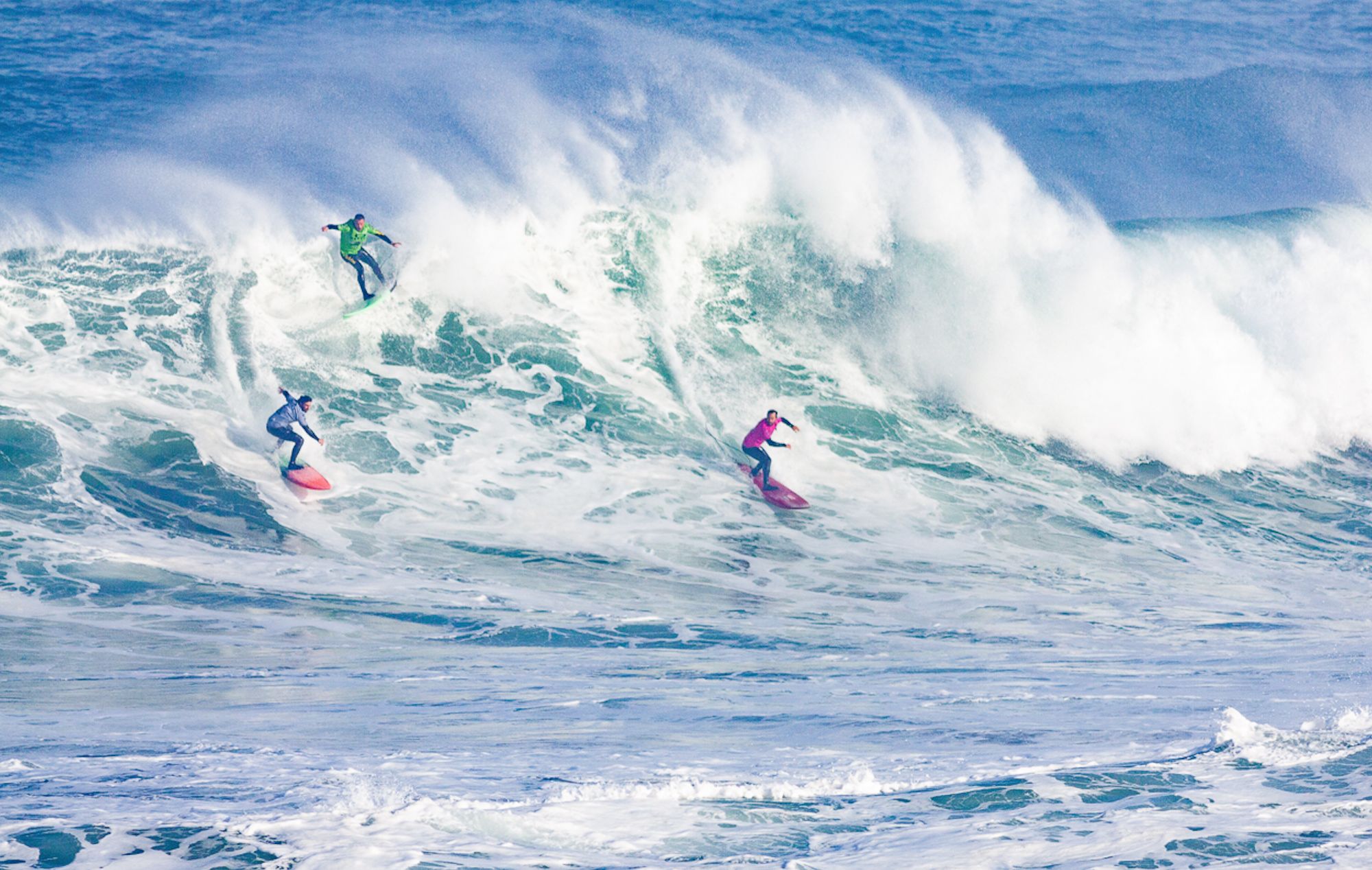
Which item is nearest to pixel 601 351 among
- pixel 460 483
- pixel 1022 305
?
pixel 460 483

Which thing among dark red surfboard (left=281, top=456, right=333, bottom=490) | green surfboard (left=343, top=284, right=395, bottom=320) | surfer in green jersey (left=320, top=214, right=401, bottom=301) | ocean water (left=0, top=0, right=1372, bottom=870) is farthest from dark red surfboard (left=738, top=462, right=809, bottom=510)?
green surfboard (left=343, top=284, right=395, bottom=320)

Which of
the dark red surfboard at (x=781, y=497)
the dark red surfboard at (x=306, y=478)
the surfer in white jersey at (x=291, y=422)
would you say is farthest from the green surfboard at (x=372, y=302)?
the dark red surfboard at (x=781, y=497)

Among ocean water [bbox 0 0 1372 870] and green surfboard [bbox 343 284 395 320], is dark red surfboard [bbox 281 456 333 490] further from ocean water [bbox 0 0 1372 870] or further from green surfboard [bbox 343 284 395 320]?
green surfboard [bbox 343 284 395 320]

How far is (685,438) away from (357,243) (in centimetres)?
494

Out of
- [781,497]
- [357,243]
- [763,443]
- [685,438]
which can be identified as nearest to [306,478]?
[357,243]

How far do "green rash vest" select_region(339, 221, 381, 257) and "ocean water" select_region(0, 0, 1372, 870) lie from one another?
0.99 meters

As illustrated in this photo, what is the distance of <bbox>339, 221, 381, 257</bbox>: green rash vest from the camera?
1716cm

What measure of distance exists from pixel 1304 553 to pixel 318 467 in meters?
10.6

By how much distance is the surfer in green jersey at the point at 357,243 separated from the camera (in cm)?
1711

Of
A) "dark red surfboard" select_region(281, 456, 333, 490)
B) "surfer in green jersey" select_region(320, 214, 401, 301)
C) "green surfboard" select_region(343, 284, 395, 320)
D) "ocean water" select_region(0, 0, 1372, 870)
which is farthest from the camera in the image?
"green surfboard" select_region(343, 284, 395, 320)

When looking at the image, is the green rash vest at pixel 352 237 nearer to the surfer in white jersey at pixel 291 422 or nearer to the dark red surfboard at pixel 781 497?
the surfer in white jersey at pixel 291 422

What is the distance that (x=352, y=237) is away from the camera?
17234 mm

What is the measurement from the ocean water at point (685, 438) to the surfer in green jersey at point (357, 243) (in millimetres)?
601

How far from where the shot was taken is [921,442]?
16672 mm
